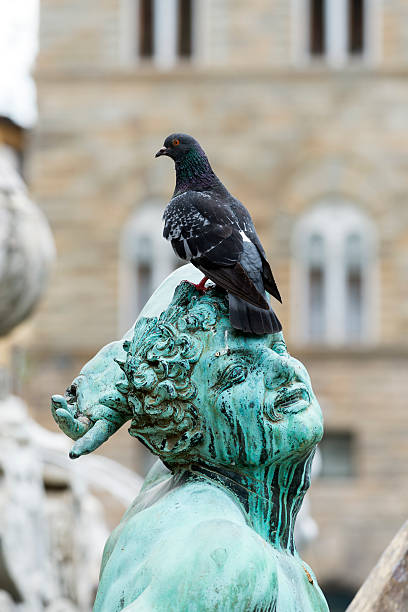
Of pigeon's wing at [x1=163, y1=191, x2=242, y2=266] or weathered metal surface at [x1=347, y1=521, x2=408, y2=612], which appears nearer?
weathered metal surface at [x1=347, y1=521, x2=408, y2=612]

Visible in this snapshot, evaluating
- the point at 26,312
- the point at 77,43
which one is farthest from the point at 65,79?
the point at 26,312

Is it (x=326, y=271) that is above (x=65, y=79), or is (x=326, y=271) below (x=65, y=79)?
below

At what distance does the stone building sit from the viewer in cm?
2183

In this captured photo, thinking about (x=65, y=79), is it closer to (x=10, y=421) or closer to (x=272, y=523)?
(x=10, y=421)

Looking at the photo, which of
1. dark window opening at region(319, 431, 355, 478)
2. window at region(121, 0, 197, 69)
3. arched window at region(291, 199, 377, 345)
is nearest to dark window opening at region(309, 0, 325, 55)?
window at region(121, 0, 197, 69)

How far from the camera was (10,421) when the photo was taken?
454 centimetres

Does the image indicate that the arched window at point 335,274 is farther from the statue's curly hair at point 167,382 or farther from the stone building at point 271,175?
the statue's curly hair at point 167,382

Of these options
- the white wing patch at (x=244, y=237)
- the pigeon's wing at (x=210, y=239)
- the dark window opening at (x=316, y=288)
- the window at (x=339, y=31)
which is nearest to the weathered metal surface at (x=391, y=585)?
the pigeon's wing at (x=210, y=239)

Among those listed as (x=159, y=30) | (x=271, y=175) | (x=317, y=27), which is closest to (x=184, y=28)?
(x=159, y=30)

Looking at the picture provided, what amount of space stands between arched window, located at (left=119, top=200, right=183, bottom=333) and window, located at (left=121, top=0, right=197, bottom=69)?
239cm

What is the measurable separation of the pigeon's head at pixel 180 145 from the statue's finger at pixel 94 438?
750mm

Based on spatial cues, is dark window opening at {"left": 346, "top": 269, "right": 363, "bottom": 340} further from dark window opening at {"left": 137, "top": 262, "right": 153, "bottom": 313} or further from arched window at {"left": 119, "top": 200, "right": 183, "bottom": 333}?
dark window opening at {"left": 137, "top": 262, "right": 153, "bottom": 313}

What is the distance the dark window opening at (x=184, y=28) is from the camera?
23.2m

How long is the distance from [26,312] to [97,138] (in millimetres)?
17844
